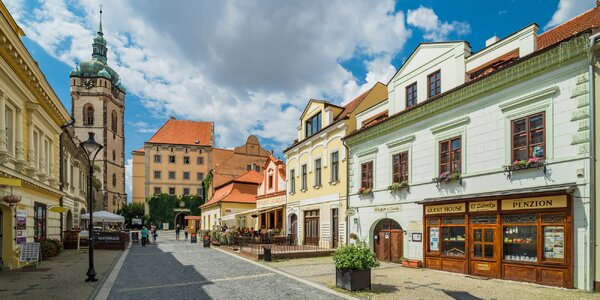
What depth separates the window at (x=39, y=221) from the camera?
59.5 ft

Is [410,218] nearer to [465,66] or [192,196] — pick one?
[465,66]

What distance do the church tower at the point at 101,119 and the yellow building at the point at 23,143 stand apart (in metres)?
47.1

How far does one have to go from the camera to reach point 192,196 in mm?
70875

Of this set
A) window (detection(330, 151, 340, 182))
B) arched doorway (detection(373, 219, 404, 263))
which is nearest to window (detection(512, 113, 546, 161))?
arched doorway (detection(373, 219, 404, 263))

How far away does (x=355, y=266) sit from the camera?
436 inches

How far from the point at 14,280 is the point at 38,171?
7.02 m

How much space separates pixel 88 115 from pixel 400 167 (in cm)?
6357

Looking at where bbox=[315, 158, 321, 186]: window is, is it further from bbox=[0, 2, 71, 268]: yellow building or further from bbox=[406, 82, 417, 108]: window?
bbox=[0, 2, 71, 268]: yellow building

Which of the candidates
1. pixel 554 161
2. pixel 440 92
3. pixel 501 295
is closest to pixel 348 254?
pixel 501 295

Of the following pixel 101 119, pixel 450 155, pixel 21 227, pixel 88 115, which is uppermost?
pixel 88 115

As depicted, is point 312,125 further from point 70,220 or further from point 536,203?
point 70,220

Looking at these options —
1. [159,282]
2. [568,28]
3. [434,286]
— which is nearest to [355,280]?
[434,286]

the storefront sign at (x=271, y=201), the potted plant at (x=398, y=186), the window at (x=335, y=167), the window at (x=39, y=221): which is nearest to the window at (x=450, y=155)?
the potted plant at (x=398, y=186)

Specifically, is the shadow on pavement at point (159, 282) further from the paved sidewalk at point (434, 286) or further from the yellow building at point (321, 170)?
the yellow building at point (321, 170)
